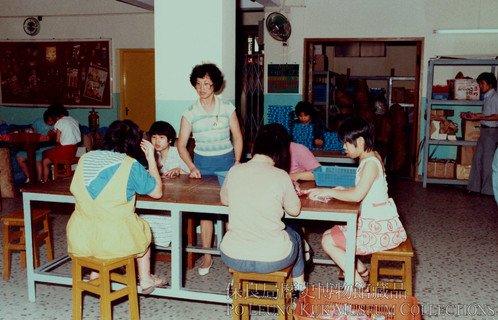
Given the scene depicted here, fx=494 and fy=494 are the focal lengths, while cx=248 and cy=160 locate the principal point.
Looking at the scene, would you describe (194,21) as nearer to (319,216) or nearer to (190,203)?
(190,203)

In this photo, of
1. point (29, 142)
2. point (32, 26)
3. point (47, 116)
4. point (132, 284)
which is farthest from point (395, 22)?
point (32, 26)

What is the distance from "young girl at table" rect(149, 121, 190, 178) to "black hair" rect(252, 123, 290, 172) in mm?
1328

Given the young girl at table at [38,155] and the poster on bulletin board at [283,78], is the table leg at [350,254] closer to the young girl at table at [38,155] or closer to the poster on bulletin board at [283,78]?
the poster on bulletin board at [283,78]

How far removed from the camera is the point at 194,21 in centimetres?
449

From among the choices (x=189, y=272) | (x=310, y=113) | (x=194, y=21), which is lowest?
(x=189, y=272)

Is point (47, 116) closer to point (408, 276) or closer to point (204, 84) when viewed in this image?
point (204, 84)

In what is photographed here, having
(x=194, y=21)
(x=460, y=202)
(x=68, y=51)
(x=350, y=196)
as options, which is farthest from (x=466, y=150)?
(x=68, y=51)

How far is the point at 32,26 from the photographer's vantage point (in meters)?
9.23

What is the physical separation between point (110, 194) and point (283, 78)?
561 cm

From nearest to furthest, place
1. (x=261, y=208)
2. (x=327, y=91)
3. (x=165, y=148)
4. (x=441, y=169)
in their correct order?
1. (x=261, y=208)
2. (x=165, y=148)
3. (x=441, y=169)
4. (x=327, y=91)

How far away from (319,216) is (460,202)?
4342 mm

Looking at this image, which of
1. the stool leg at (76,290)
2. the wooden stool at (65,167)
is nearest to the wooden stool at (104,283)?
the stool leg at (76,290)

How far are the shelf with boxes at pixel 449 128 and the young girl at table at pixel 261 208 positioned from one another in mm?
5297

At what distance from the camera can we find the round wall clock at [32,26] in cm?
922
